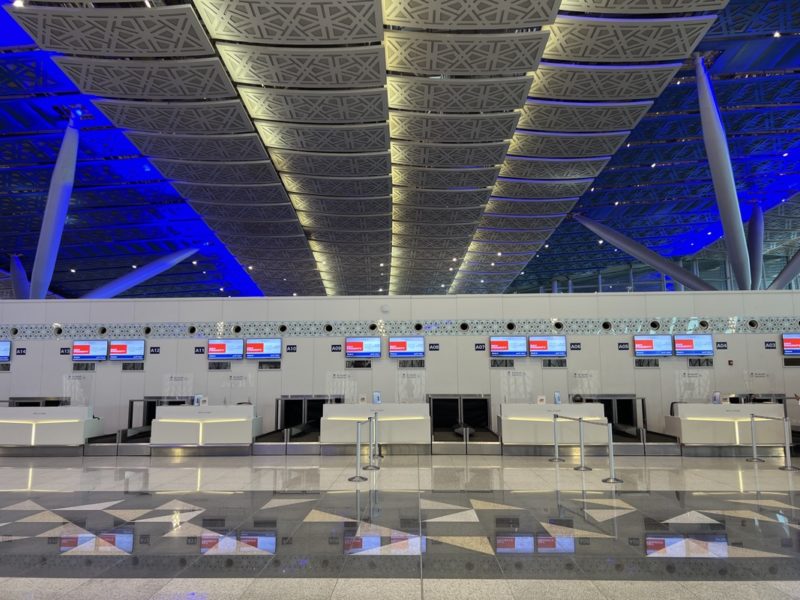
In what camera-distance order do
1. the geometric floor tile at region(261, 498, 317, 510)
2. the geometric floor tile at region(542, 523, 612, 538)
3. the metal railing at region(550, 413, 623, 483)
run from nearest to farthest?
the geometric floor tile at region(542, 523, 612, 538) < the geometric floor tile at region(261, 498, 317, 510) < the metal railing at region(550, 413, 623, 483)

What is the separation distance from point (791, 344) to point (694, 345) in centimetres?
227

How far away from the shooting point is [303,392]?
1361cm

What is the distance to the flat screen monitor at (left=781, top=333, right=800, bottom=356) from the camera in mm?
13070

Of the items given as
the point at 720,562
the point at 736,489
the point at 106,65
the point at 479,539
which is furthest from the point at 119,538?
the point at 106,65

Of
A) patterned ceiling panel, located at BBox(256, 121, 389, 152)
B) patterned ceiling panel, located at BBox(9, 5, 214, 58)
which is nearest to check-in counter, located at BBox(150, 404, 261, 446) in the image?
patterned ceiling panel, located at BBox(9, 5, 214, 58)

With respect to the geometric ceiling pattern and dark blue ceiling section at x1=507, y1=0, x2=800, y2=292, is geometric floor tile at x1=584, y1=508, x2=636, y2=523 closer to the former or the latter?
the geometric ceiling pattern

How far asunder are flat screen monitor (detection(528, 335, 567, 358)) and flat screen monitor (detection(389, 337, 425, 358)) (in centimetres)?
272

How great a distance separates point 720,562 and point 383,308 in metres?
10.1

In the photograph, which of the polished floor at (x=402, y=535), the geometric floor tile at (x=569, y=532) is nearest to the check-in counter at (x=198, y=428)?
the polished floor at (x=402, y=535)

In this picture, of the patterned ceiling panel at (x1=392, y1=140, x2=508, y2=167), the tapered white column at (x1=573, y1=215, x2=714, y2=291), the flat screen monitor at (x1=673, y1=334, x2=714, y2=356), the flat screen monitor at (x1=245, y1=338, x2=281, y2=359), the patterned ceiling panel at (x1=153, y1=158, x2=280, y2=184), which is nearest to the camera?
the flat screen monitor at (x1=673, y1=334, x2=714, y2=356)

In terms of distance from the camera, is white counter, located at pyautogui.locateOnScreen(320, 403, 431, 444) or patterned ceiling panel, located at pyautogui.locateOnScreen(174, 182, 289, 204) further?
patterned ceiling panel, located at pyautogui.locateOnScreen(174, 182, 289, 204)

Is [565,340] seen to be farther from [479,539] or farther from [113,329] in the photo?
[113,329]

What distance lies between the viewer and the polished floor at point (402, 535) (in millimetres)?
3986

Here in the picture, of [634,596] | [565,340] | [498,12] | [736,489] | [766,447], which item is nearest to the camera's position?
[634,596]
